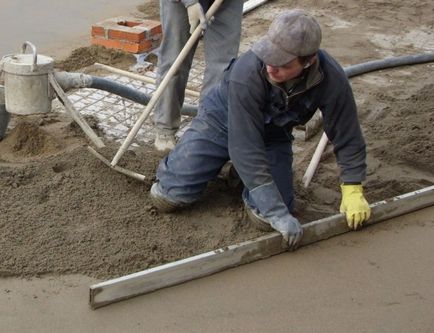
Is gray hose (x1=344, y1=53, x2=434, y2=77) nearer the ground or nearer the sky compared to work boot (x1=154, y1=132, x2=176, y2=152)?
nearer the sky

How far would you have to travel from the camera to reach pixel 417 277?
13.4 feet

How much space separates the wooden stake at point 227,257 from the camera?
11.9 feet

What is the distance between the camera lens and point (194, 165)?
4375mm

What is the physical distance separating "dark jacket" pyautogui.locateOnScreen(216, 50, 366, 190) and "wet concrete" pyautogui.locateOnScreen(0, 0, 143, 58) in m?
3.41

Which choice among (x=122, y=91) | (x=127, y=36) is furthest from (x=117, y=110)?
(x=127, y=36)

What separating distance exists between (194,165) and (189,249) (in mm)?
522

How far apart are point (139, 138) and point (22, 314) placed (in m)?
2.16

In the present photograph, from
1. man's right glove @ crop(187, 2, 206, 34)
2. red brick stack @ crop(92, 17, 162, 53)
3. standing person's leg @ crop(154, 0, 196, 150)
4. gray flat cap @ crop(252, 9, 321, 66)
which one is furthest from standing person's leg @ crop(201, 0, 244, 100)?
red brick stack @ crop(92, 17, 162, 53)

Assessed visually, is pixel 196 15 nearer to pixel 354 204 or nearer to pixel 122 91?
pixel 122 91

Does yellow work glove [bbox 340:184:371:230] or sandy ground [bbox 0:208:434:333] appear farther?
yellow work glove [bbox 340:184:371:230]

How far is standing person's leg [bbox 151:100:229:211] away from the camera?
4.36 m

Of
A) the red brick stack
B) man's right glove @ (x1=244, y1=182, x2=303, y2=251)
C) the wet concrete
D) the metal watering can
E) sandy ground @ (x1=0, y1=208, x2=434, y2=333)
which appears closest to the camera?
sandy ground @ (x1=0, y1=208, x2=434, y2=333)

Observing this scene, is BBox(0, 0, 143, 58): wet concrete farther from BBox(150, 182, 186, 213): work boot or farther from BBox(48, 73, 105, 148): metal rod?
BBox(150, 182, 186, 213): work boot

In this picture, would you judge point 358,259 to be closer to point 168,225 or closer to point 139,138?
point 168,225
